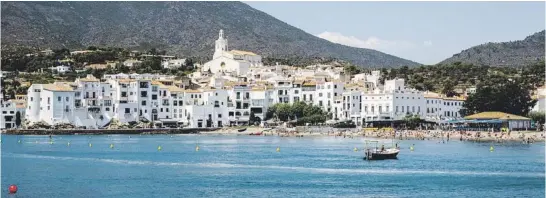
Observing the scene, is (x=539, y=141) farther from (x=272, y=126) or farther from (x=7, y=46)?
(x=7, y=46)

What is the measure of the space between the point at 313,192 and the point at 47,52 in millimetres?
109612

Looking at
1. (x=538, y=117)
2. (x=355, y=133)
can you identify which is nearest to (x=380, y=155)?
(x=355, y=133)

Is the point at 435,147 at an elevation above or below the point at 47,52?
below

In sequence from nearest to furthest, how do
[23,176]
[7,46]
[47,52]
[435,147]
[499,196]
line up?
[499,196] → [23,176] → [435,147] → [47,52] → [7,46]

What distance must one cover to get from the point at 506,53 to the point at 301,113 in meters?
83.9

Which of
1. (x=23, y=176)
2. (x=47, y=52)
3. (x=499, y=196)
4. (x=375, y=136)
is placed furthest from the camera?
(x=47, y=52)

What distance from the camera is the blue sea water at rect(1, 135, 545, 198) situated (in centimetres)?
3419

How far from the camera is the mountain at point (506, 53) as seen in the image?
516ft

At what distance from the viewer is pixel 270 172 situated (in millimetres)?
41531

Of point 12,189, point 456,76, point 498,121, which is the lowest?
point 12,189

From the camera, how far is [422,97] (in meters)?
89.1

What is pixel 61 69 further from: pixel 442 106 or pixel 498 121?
pixel 498 121

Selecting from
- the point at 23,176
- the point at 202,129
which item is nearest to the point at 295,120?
the point at 202,129

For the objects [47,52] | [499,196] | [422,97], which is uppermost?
[47,52]
